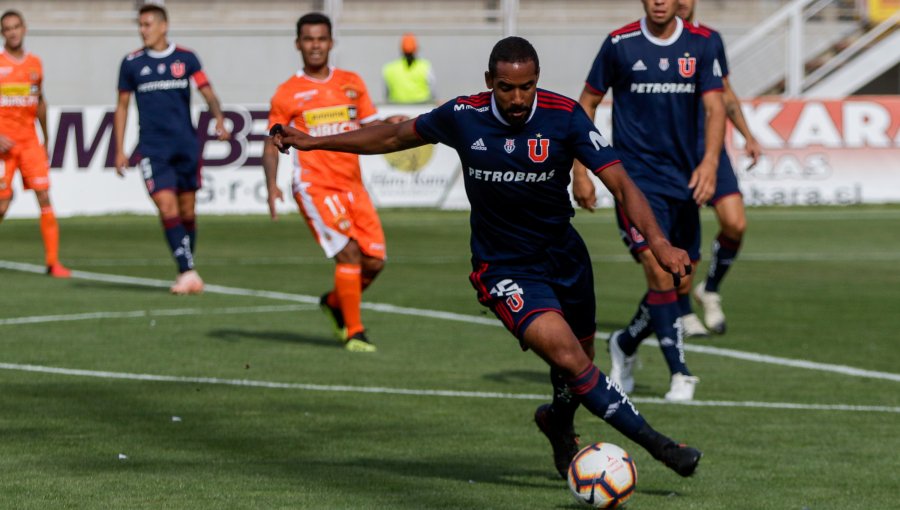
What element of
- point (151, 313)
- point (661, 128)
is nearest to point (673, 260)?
point (661, 128)

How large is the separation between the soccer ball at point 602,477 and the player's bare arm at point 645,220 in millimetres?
814

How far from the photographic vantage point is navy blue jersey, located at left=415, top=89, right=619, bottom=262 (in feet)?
20.9

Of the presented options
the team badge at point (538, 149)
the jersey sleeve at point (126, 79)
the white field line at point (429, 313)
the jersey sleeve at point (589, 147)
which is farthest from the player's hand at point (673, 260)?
the jersey sleeve at point (126, 79)

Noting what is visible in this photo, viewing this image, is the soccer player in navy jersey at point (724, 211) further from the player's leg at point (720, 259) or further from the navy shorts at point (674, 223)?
the navy shorts at point (674, 223)

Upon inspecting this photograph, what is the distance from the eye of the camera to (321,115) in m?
11.4

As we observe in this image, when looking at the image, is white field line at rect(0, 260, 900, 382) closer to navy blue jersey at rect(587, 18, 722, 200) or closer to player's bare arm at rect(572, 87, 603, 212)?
navy blue jersey at rect(587, 18, 722, 200)

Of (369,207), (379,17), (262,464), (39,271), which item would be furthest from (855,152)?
(262,464)

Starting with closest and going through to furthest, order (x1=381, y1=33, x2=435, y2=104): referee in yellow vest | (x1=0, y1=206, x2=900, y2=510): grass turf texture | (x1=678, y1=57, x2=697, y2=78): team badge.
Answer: (x1=0, y1=206, x2=900, y2=510): grass turf texture → (x1=678, y1=57, x2=697, y2=78): team badge → (x1=381, y1=33, x2=435, y2=104): referee in yellow vest

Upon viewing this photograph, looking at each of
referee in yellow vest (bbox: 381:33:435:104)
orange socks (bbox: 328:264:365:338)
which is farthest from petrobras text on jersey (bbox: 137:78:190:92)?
referee in yellow vest (bbox: 381:33:435:104)

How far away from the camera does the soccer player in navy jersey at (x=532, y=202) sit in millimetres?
6246

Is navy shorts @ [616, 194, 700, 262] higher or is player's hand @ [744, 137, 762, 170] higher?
player's hand @ [744, 137, 762, 170]

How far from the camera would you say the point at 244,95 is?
1225 inches

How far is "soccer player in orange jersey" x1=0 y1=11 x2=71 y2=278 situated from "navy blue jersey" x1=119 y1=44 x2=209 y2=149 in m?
1.85

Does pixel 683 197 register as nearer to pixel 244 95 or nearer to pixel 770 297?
pixel 770 297
